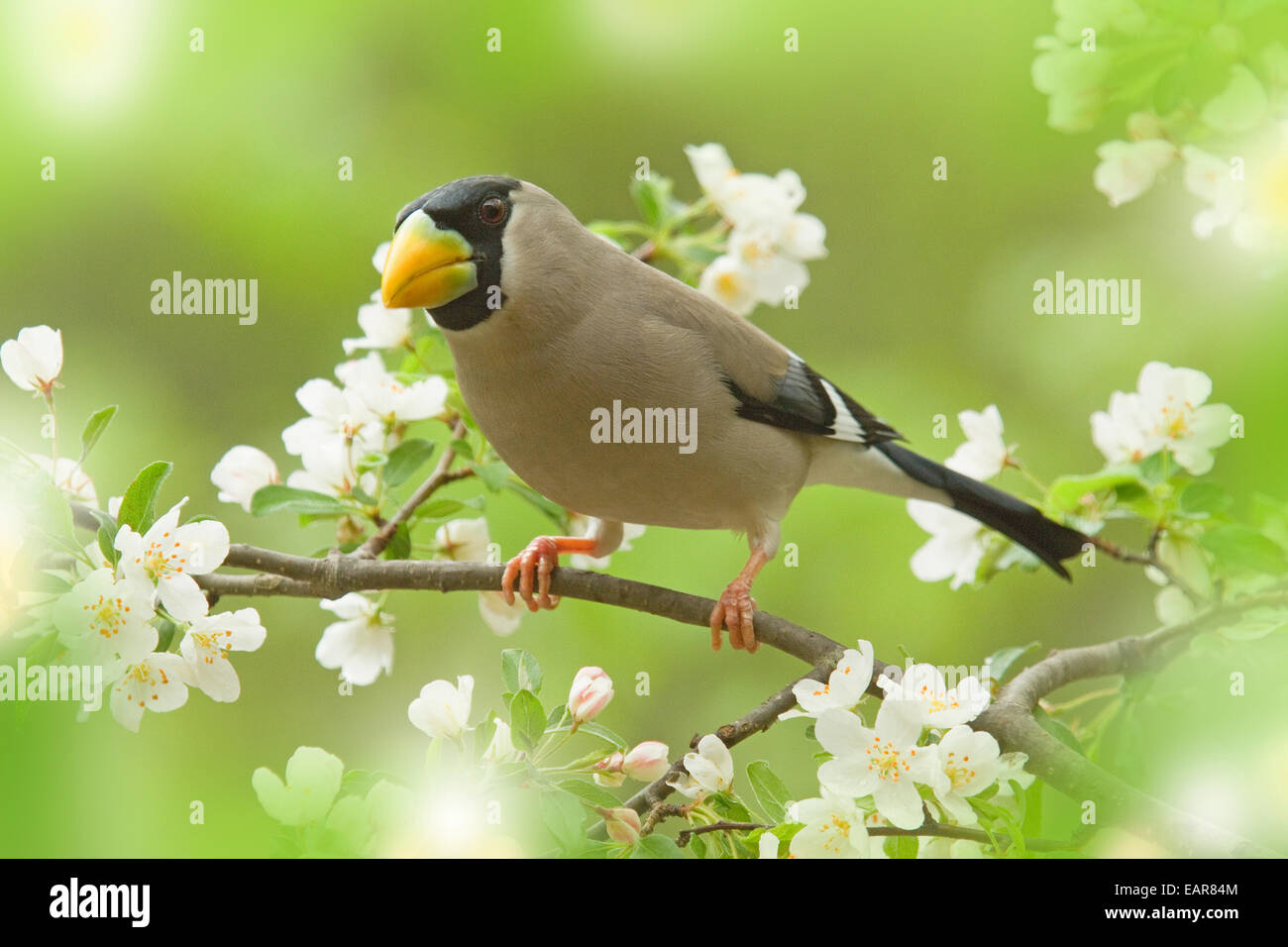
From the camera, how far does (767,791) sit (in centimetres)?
119

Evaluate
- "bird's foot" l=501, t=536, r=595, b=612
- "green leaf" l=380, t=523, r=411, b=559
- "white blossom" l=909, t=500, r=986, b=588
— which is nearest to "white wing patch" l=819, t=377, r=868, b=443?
"white blossom" l=909, t=500, r=986, b=588

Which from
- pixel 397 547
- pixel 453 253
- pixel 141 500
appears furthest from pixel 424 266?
pixel 141 500

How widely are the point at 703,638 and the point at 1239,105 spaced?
1474 millimetres

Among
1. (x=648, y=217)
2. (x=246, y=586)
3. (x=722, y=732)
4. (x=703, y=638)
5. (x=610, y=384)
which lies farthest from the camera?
(x=703, y=638)

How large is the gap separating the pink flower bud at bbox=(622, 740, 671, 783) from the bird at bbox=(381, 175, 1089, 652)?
0.32 meters

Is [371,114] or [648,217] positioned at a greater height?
[371,114]

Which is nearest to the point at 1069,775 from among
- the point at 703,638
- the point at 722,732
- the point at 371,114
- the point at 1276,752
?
the point at 722,732

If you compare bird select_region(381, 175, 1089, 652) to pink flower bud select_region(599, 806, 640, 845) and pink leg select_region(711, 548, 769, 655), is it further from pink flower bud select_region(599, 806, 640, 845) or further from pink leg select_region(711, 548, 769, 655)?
pink flower bud select_region(599, 806, 640, 845)

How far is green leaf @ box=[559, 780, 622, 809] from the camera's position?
1142 millimetres

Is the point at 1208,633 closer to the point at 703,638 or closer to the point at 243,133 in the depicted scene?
the point at 703,638

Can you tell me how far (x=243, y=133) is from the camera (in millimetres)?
2932

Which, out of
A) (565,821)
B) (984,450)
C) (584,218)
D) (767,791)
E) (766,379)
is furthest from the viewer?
(584,218)

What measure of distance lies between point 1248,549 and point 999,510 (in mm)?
451

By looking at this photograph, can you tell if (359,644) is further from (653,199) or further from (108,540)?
(653,199)
